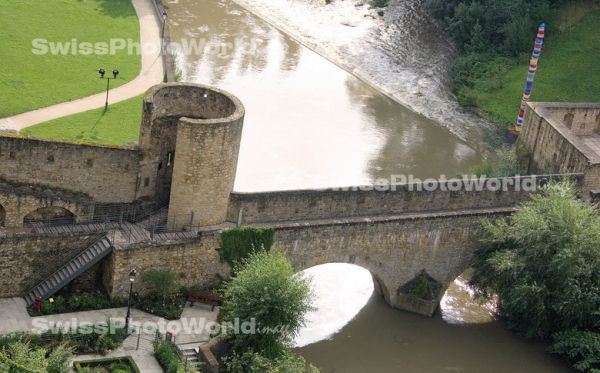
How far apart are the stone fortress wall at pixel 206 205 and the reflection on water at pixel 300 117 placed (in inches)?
371

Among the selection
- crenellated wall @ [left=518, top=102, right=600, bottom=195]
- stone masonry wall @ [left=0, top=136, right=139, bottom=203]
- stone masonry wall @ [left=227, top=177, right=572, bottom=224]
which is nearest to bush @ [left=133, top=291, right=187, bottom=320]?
stone masonry wall @ [left=227, top=177, right=572, bottom=224]

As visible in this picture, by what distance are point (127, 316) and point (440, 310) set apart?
12.6 meters

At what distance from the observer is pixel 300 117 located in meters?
56.5

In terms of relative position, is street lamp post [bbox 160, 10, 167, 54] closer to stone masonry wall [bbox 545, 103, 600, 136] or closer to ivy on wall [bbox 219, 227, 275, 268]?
stone masonry wall [bbox 545, 103, 600, 136]

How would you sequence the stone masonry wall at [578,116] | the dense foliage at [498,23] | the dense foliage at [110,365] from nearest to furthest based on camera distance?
1. the dense foliage at [110,365]
2. the stone masonry wall at [578,116]
3. the dense foliage at [498,23]

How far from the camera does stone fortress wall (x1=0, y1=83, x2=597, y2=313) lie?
3584cm

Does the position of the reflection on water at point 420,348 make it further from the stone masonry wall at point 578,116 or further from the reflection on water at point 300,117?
the stone masonry wall at point 578,116

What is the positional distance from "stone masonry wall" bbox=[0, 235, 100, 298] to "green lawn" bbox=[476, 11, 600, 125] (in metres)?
29.8

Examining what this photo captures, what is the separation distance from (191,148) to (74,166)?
3.88m

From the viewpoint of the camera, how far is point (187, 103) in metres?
38.2

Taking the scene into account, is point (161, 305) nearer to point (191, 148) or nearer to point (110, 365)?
point (110, 365)

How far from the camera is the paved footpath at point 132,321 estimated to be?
3353cm

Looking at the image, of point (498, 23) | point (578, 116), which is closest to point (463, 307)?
point (578, 116)

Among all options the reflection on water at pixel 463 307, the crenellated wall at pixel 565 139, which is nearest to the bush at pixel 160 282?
the reflection on water at pixel 463 307
